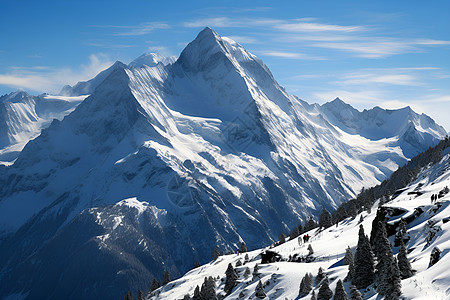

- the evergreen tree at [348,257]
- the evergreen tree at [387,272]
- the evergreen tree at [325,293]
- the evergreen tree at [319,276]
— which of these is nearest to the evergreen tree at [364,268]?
the evergreen tree at [387,272]

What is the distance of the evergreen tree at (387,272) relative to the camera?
49.5 meters

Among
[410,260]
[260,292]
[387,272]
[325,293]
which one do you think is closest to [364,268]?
[325,293]

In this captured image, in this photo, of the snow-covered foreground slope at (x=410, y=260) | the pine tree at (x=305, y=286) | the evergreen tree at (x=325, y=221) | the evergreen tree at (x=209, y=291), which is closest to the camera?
the snow-covered foreground slope at (x=410, y=260)

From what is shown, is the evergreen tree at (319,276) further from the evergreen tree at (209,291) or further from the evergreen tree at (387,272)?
the evergreen tree at (209,291)

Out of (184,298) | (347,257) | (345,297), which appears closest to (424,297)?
(345,297)

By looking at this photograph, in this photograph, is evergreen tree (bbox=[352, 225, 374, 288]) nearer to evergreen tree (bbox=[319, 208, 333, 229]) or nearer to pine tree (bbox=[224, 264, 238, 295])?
pine tree (bbox=[224, 264, 238, 295])

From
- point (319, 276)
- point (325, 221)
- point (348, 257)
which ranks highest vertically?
point (325, 221)

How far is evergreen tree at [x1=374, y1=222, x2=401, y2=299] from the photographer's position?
163 ft

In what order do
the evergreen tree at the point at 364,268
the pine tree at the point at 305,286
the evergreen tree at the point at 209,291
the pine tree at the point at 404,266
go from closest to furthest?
the pine tree at the point at 404,266 < the evergreen tree at the point at 364,268 < the pine tree at the point at 305,286 < the evergreen tree at the point at 209,291

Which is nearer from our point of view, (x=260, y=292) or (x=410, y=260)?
(x=410, y=260)

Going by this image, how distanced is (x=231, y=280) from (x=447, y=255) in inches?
2043

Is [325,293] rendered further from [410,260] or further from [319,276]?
[410,260]

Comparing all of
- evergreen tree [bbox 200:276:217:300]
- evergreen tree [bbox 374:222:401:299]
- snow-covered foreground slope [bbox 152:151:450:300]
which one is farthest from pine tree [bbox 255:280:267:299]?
evergreen tree [bbox 374:222:401:299]

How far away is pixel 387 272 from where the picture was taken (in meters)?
51.7
